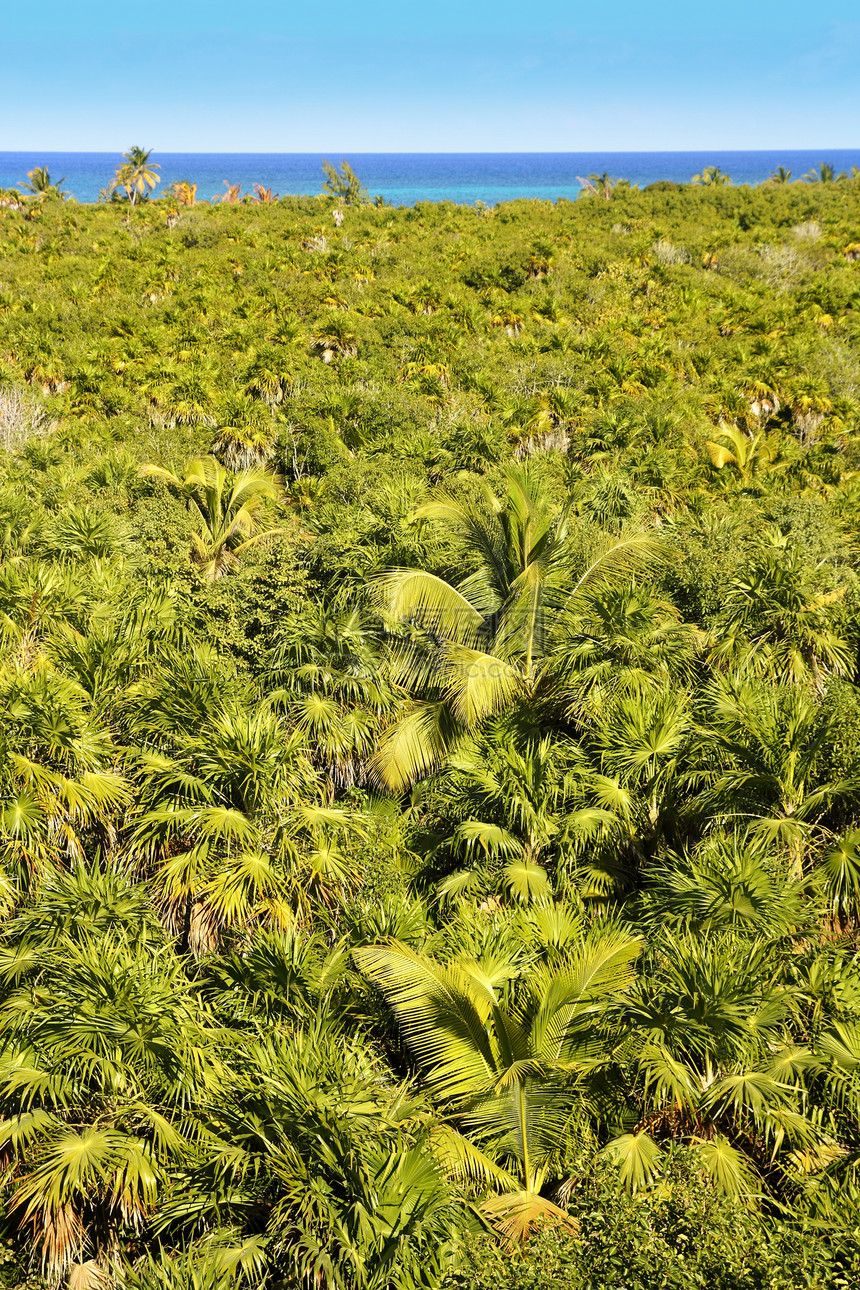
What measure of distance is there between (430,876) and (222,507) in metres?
11.5

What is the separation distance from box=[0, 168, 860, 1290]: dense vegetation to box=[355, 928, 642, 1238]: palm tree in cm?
4

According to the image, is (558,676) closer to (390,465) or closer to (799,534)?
(799,534)

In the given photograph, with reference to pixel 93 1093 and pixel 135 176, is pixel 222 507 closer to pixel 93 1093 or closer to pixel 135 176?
pixel 93 1093

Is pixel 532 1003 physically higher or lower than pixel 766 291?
lower

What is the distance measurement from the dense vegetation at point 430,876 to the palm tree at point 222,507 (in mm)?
Answer: 96

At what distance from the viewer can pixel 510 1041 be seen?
6.88 m

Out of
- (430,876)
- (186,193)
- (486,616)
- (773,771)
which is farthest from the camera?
(186,193)

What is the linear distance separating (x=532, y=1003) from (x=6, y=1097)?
15.4 ft

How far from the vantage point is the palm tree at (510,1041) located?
6.64 m

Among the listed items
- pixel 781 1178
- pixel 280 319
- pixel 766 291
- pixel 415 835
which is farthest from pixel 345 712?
pixel 766 291

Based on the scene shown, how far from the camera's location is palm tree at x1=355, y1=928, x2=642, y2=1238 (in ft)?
21.8

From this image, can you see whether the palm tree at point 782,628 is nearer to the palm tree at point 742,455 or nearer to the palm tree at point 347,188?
the palm tree at point 742,455

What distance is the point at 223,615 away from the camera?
1411 cm

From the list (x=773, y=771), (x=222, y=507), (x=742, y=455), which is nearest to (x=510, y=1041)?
(x=773, y=771)
